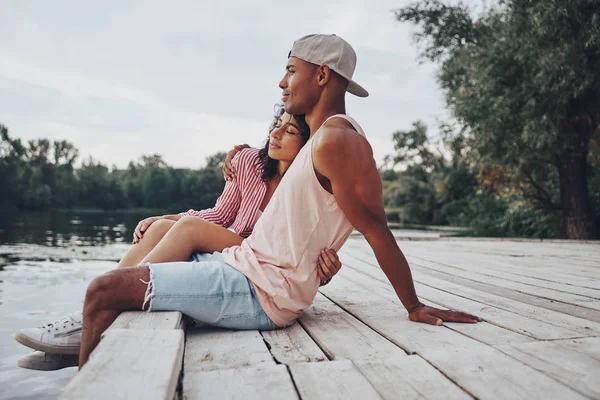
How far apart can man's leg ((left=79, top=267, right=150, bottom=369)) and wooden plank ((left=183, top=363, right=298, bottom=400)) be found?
0.54 metres

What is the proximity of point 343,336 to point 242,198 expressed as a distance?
1.18 m

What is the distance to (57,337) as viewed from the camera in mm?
1929

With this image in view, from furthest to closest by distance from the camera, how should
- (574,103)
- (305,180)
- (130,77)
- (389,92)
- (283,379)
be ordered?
(130,77)
(389,92)
(574,103)
(305,180)
(283,379)

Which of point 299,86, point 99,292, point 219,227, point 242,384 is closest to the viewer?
point 242,384

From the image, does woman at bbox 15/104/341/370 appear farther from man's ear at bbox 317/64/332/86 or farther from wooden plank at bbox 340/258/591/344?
wooden plank at bbox 340/258/591/344

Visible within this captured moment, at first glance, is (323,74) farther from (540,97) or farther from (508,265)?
(540,97)

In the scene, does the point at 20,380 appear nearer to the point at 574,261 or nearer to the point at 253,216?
the point at 253,216

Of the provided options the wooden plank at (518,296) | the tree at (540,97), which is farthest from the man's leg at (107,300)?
the tree at (540,97)

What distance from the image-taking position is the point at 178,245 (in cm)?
217

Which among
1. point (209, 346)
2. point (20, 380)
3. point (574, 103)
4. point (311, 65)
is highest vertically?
point (574, 103)

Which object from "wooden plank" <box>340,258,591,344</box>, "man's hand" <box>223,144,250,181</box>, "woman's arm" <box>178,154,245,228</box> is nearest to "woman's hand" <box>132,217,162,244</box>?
"woman's arm" <box>178,154,245,228</box>

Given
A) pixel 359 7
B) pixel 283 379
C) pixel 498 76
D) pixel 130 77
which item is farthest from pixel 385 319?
pixel 130 77

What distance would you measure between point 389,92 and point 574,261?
1824 centimetres

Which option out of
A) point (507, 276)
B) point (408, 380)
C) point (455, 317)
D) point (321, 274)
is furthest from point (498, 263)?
point (408, 380)
